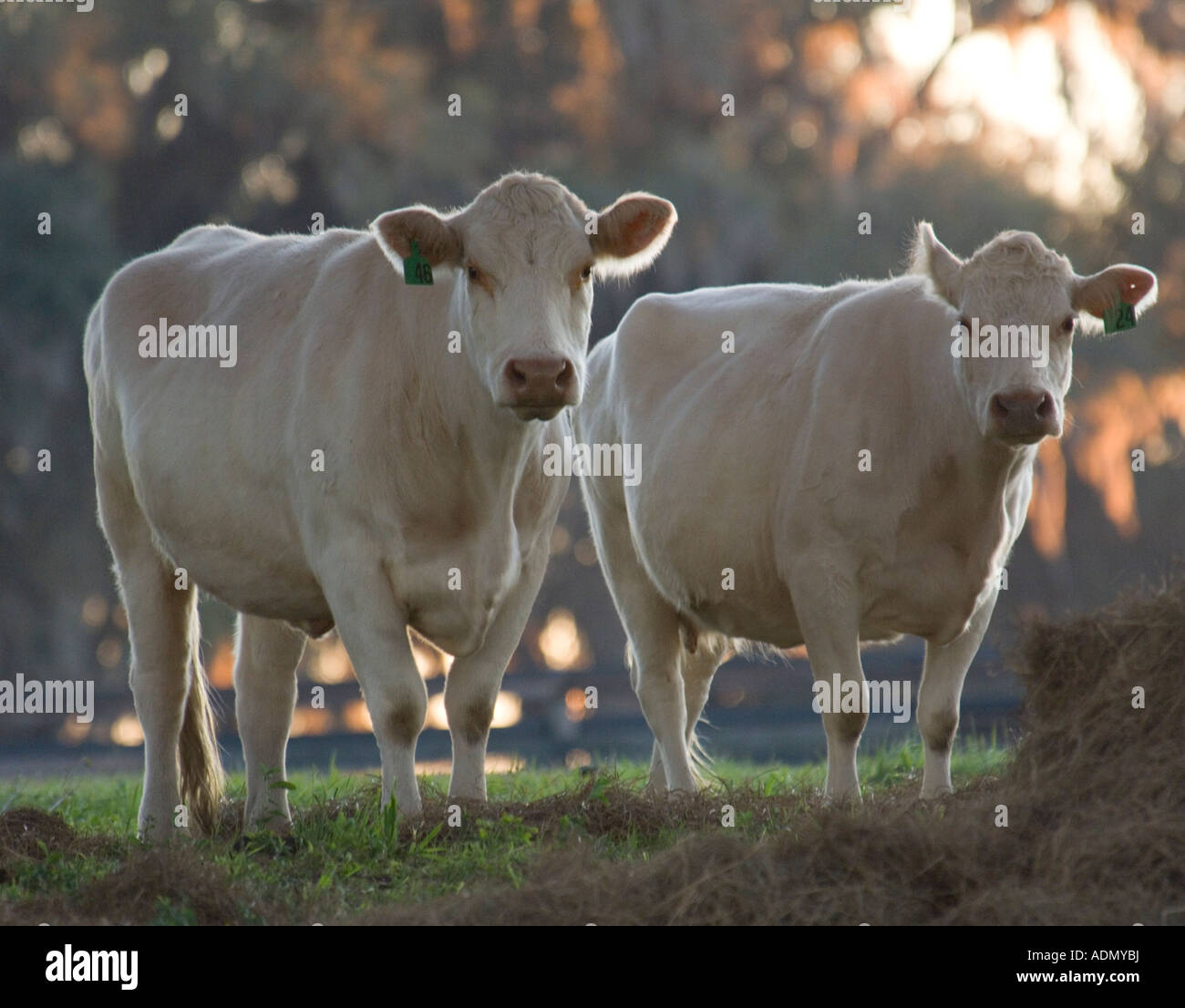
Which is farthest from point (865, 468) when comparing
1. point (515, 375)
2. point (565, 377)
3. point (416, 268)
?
point (416, 268)

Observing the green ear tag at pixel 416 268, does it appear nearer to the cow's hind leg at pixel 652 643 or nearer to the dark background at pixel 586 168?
the cow's hind leg at pixel 652 643

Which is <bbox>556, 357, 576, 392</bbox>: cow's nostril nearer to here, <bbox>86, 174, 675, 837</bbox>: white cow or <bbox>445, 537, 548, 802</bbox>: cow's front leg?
<bbox>86, 174, 675, 837</bbox>: white cow

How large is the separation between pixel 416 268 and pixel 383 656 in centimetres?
138

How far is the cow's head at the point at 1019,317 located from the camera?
609 centimetres

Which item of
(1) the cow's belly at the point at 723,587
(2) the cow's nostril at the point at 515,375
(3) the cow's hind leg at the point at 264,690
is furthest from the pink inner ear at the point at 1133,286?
(3) the cow's hind leg at the point at 264,690

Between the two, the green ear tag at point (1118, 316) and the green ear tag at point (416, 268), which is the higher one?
the green ear tag at point (416, 268)

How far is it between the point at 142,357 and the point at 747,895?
373 centimetres

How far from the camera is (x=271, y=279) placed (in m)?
6.88

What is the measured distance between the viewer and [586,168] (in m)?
21.5

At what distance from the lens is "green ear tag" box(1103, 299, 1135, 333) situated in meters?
6.52

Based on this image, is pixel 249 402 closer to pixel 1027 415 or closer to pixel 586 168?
pixel 1027 415

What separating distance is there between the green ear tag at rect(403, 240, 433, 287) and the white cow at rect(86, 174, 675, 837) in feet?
0.04

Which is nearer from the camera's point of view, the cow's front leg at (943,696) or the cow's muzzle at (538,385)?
the cow's muzzle at (538,385)
